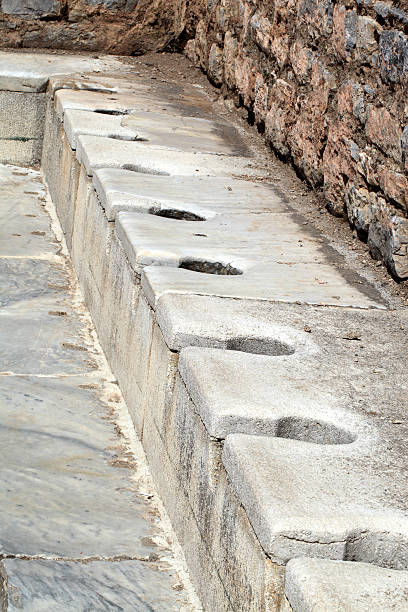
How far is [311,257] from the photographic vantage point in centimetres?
372

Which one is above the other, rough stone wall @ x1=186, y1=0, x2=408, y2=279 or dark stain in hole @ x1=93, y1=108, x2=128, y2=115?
rough stone wall @ x1=186, y1=0, x2=408, y2=279

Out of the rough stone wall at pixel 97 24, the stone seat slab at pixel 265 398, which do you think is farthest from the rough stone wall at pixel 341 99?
the rough stone wall at pixel 97 24

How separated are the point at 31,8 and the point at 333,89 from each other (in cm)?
430

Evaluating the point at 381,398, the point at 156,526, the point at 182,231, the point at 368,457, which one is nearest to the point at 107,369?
the point at 182,231

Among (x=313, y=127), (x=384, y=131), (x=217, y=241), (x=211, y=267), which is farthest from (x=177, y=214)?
(x=384, y=131)

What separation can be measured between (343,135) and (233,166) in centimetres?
109

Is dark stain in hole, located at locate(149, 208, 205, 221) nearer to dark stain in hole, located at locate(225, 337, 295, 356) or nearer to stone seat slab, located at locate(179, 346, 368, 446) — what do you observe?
dark stain in hole, located at locate(225, 337, 295, 356)

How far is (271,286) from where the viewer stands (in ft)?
10.8

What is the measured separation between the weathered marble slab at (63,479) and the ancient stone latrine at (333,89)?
126cm

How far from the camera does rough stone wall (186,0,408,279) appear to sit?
3482mm

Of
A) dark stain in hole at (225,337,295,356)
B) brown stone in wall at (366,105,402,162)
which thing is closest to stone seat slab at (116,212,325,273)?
brown stone in wall at (366,105,402,162)

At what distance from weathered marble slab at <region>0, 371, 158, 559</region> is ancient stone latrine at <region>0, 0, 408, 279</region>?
4.13ft

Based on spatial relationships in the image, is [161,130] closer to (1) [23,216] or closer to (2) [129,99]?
(2) [129,99]

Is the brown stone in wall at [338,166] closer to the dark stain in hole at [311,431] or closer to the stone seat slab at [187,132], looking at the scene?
the stone seat slab at [187,132]
